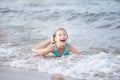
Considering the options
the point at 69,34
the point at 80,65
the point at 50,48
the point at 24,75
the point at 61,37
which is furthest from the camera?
the point at 69,34

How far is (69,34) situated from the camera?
10.5m

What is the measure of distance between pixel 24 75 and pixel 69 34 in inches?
194

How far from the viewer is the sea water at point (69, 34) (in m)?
6.12

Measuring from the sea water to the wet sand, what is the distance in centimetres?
19

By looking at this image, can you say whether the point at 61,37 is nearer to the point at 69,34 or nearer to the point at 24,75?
the point at 24,75

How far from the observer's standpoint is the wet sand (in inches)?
219

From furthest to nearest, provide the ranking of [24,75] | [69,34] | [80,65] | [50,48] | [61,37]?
[69,34]
[50,48]
[61,37]
[80,65]
[24,75]

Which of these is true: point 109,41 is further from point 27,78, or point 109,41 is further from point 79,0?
point 79,0

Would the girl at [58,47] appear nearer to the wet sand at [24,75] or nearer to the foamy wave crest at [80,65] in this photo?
the foamy wave crest at [80,65]

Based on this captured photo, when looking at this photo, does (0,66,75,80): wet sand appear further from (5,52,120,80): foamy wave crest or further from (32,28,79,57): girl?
(32,28,79,57): girl

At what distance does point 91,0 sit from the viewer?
1839 cm

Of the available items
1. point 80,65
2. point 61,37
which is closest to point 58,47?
point 61,37

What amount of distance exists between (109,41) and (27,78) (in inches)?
173

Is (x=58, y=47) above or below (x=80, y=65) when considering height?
above
